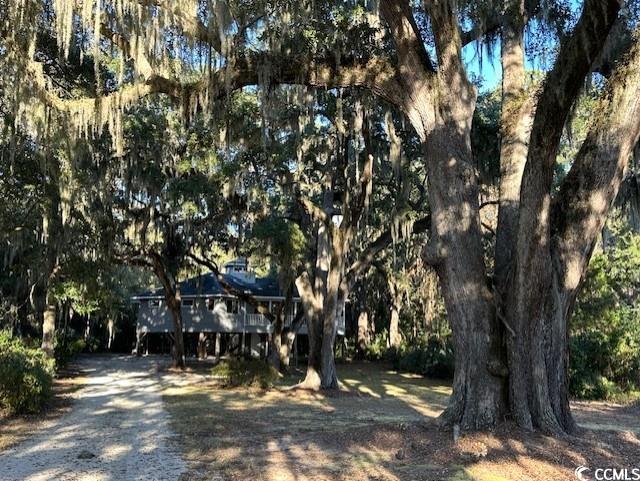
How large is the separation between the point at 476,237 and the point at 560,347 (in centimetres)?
158

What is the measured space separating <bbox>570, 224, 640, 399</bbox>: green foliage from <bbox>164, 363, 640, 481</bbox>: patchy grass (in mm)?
6930

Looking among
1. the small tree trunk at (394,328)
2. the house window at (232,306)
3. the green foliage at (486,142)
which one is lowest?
the small tree trunk at (394,328)

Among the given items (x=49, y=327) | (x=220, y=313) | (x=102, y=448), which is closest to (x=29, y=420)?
(x=102, y=448)

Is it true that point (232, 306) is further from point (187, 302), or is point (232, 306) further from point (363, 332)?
point (363, 332)

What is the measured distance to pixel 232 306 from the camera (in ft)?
104

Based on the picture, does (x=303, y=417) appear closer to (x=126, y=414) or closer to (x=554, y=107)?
(x=126, y=414)

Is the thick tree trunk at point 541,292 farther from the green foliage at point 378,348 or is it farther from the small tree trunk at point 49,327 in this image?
the green foliage at point 378,348

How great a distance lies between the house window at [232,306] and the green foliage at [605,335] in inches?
732

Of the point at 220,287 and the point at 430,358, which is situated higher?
the point at 220,287

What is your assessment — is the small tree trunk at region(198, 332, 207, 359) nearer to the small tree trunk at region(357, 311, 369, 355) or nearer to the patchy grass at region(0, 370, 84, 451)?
the small tree trunk at region(357, 311, 369, 355)

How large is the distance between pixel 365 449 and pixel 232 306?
2569cm

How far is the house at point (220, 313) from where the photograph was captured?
101ft

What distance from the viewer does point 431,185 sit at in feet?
23.7

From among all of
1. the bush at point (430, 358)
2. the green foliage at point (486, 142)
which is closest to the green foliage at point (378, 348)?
the bush at point (430, 358)
